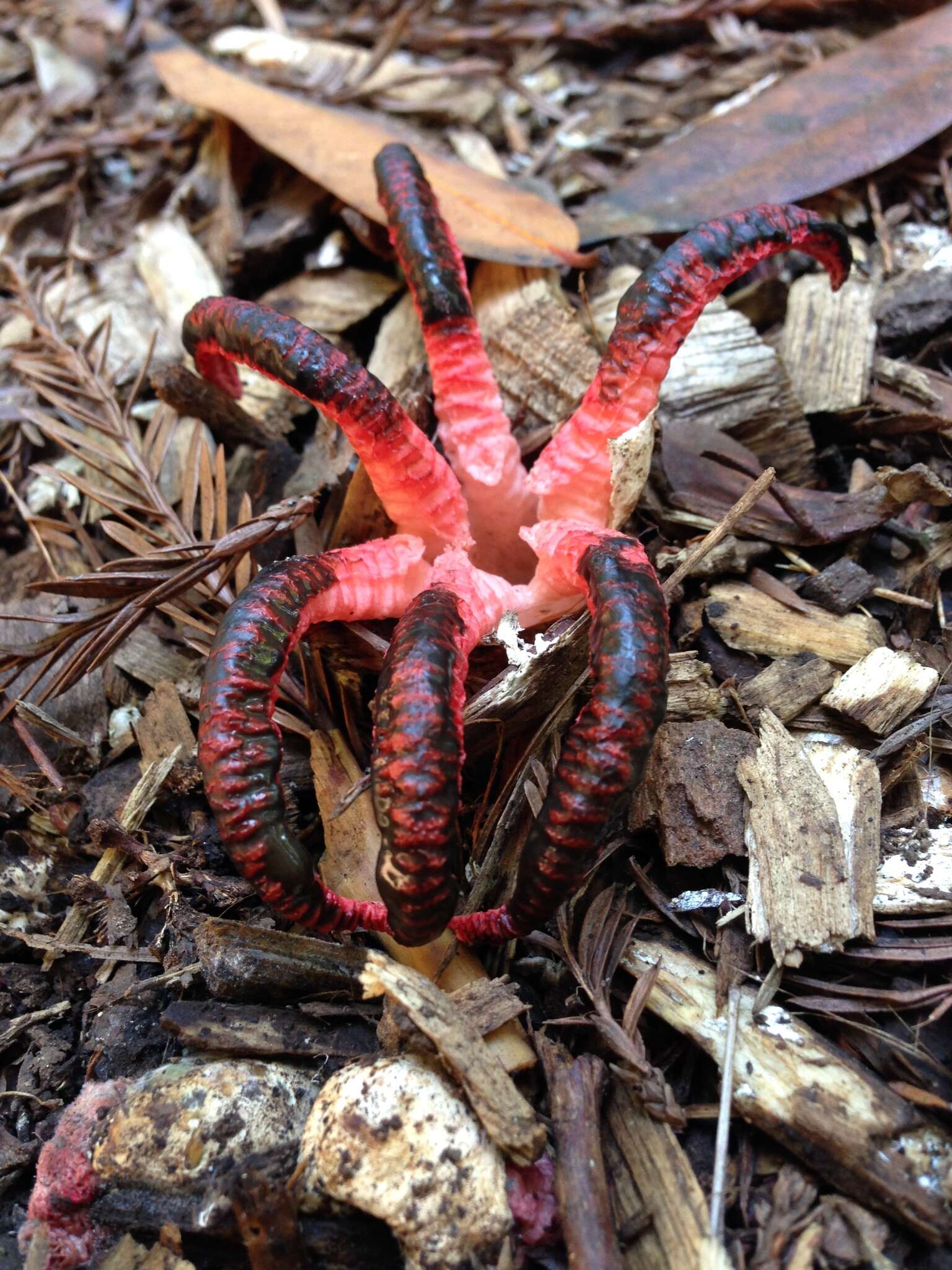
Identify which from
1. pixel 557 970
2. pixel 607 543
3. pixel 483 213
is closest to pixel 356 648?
pixel 607 543

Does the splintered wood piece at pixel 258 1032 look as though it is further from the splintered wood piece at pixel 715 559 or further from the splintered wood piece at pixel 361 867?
the splintered wood piece at pixel 715 559

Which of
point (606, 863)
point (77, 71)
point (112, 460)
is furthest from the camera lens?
point (77, 71)

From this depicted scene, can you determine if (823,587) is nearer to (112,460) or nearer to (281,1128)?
(281,1128)

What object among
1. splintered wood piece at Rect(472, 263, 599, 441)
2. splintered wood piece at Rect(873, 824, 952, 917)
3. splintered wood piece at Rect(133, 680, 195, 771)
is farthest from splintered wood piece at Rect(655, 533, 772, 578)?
splintered wood piece at Rect(133, 680, 195, 771)

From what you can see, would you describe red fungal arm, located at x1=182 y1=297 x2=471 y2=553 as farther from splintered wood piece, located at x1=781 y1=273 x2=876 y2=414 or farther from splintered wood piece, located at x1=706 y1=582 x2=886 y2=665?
splintered wood piece, located at x1=781 y1=273 x2=876 y2=414

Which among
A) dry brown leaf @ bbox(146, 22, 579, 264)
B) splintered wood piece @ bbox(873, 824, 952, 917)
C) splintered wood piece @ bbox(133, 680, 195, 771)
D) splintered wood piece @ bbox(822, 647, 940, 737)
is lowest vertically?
splintered wood piece @ bbox(873, 824, 952, 917)

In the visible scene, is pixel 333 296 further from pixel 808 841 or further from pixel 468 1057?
pixel 468 1057
